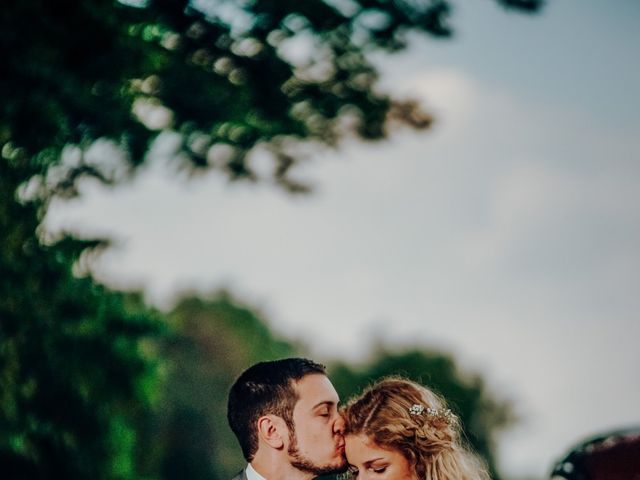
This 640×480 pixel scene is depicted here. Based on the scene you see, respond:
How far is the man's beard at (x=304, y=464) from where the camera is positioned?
476cm

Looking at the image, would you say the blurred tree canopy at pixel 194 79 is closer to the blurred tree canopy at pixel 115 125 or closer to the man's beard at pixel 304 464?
the blurred tree canopy at pixel 115 125

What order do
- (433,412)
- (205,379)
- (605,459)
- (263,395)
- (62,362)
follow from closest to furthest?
(605,459), (263,395), (433,412), (62,362), (205,379)

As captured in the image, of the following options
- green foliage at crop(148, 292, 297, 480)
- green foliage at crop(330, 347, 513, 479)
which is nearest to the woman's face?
green foliage at crop(148, 292, 297, 480)

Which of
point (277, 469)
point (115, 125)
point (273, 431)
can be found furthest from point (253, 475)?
point (115, 125)

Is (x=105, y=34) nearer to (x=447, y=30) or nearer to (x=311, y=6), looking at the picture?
(x=311, y=6)

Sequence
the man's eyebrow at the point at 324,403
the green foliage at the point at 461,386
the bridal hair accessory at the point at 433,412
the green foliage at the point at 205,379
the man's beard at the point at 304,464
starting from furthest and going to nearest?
the green foliage at the point at 461,386 → the green foliage at the point at 205,379 → the bridal hair accessory at the point at 433,412 → the man's eyebrow at the point at 324,403 → the man's beard at the point at 304,464

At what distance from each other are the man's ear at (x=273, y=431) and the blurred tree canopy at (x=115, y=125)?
3.79m

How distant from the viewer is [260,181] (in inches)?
407

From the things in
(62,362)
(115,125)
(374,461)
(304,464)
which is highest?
(374,461)

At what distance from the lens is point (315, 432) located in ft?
15.8

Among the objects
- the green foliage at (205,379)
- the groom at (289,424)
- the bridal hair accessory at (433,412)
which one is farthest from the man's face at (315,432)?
the green foliage at (205,379)

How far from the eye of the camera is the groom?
4.80m

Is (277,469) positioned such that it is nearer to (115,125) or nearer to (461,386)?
(115,125)

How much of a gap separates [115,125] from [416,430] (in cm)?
524
